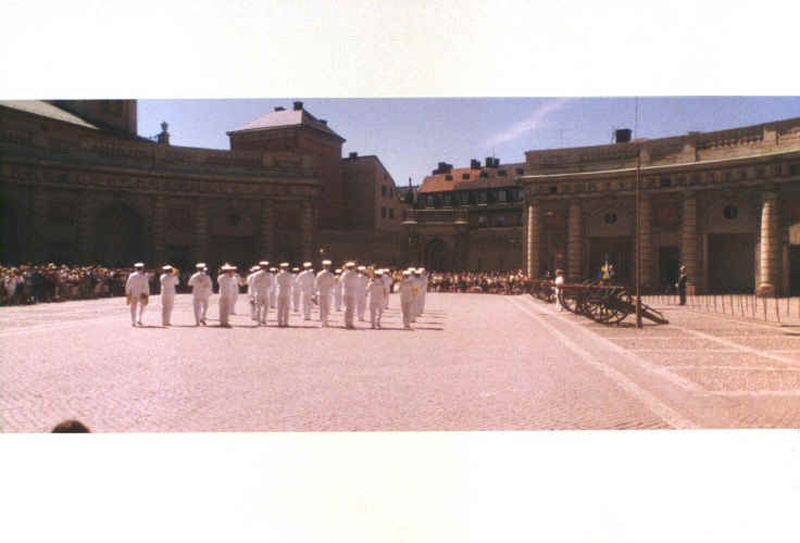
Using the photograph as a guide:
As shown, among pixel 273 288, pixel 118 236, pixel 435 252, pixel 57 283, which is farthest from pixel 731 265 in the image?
pixel 118 236

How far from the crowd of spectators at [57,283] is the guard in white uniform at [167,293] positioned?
1.62 meters

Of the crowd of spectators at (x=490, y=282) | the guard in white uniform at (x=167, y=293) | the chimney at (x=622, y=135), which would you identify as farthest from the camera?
the crowd of spectators at (x=490, y=282)

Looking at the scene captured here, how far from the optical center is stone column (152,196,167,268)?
725 inches

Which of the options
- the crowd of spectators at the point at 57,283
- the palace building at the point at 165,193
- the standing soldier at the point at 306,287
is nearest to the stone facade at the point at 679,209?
the palace building at the point at 165,193

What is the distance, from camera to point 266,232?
61.0 feet

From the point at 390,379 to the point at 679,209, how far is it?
1762cm

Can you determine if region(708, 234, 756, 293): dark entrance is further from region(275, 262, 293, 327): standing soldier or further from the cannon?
region(275, 262, 293, 327): standing soldier

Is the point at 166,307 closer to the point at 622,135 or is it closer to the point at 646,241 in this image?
the point at 622,135

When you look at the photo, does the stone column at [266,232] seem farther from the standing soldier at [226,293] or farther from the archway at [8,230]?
the archway at [8,230]

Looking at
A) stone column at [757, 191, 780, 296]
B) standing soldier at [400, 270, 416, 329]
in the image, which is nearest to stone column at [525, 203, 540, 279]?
standing soldier at [400, 270, 416, 329]

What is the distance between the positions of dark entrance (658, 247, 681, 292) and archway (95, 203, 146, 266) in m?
14.7

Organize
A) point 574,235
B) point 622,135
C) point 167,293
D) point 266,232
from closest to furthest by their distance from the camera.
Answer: point 622,135
point 167,293
point 266,232
point 574,235

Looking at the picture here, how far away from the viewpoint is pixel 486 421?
6477 millimetres

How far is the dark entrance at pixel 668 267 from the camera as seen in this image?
1655cm
